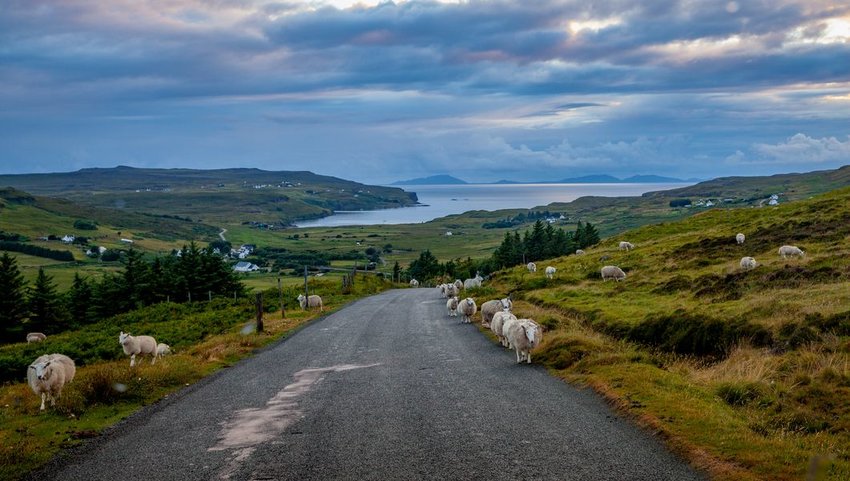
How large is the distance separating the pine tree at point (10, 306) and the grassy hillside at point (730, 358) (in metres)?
50.5

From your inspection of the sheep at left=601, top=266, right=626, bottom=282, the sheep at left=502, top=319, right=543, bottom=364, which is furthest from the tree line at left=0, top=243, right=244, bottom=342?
the sheep at left=502, top=319, right=543, bottom=364

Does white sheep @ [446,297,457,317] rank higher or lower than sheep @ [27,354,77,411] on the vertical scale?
lower

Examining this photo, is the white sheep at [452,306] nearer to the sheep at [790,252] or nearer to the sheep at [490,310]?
the sheep at [490,310]

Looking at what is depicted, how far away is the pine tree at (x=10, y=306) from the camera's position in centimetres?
5912

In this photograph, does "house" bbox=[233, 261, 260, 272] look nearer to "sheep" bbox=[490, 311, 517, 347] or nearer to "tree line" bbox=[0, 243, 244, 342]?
"tree line" bbox=[0, 243, 244, 342]

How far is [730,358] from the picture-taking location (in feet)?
55.5

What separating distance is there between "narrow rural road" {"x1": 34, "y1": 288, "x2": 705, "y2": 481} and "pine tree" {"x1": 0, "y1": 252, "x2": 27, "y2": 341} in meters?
50.5

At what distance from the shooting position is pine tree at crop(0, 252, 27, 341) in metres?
59.1

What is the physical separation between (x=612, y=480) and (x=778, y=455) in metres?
2.73

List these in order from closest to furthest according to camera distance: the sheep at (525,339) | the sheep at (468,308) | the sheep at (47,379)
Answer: the sheep at (47,379)
the sheep at (525,339)
the sheep at (468,308)

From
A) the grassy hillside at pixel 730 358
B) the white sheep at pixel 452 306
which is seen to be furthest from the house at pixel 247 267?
the grassy hillside at pixel 730 358

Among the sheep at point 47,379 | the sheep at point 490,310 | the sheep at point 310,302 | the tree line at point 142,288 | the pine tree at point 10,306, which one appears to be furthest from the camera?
the tree line at point 142,288

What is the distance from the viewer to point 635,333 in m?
22.9

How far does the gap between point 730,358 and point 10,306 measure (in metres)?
64.8
